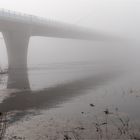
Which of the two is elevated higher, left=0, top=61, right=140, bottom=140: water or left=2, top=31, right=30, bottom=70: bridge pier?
left=2, top=31, right=30, bottom=70: bridge pier

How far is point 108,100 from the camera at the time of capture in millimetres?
22672

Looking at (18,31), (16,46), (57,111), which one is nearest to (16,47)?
(16,46)

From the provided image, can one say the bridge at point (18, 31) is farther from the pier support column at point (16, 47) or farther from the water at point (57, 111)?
the water at point (57, 111)

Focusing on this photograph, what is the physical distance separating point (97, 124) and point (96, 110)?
3758 mm

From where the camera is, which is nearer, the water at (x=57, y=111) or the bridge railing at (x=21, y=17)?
the water at (x=57, y=111)

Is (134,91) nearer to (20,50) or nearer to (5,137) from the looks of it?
(5,137)

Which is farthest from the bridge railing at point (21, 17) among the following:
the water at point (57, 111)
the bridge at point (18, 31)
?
the water at point (57, 111)

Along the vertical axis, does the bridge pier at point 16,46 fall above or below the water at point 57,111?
above

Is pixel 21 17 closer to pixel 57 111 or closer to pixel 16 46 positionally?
pixel 16 46

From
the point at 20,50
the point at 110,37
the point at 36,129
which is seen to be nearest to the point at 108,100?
the point at 36,129

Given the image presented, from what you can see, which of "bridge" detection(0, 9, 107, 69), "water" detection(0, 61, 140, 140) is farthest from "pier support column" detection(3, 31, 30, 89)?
"water" detection(0, 61, 140, 140)

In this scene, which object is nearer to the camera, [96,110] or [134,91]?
[96,110]

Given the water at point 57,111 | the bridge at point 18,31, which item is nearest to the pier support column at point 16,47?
the bridge at point 18,31

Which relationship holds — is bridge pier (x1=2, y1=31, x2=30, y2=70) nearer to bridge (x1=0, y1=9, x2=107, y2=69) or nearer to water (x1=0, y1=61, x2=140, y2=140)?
bridge (x1=0, y1=9, x2=107, y2=69)
